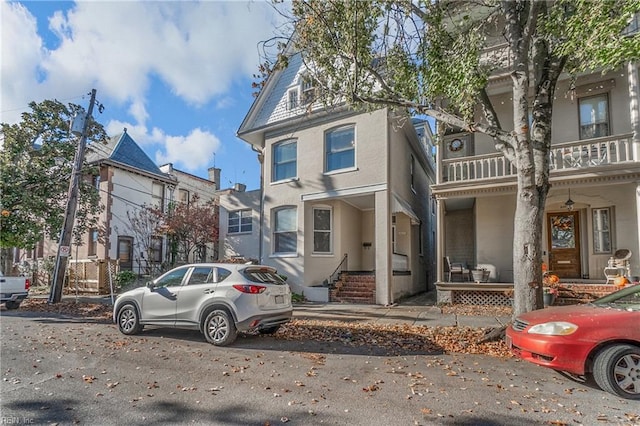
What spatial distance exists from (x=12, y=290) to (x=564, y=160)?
1842cm

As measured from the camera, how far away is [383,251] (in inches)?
500

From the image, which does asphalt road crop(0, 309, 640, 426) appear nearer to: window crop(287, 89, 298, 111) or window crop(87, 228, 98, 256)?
window crop(287, 89, 298, 111)

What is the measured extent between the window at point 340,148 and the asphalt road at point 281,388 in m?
8.44

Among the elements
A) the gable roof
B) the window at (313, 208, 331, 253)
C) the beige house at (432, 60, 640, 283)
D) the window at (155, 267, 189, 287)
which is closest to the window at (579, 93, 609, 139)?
the beige house at (432, 60, 640, 283)

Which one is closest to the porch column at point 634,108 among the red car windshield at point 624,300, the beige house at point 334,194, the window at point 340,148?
the beige house at point 334,194

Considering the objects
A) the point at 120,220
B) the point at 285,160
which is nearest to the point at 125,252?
the point at 120,220

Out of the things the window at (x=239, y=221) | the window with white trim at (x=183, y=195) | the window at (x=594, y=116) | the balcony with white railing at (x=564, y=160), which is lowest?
the window at (x=239, y=221)

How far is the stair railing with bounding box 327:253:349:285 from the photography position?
579 inches

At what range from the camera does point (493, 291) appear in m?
11.7

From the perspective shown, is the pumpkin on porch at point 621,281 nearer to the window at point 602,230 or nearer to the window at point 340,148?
the window at point 602,230

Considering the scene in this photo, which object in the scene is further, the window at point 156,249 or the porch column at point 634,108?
the window at point 156,249

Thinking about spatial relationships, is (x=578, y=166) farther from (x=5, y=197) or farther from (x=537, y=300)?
(x=5, y=197)

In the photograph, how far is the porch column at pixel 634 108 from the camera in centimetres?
1023

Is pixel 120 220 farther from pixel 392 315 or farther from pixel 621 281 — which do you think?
pixel 621 281
